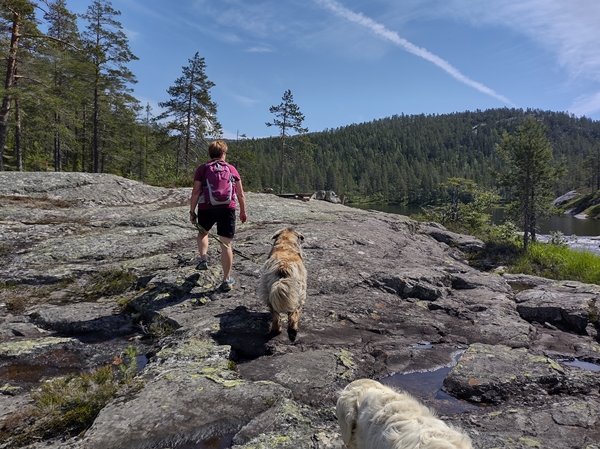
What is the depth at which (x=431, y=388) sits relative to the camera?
13.5 ft

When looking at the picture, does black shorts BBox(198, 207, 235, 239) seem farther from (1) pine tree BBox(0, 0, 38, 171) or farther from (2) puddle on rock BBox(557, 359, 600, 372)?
(1) pine tree BBox(0, 0, 38, 171)

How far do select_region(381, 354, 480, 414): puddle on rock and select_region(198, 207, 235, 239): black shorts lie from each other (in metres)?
3.49

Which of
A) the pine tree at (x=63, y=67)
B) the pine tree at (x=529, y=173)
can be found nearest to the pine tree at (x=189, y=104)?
the pine tree at (x=63, y=67)

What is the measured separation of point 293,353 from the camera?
15.0 feet

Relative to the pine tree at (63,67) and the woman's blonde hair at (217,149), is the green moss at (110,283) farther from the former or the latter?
the pine tree at (63,67)

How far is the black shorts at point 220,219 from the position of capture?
6203mm

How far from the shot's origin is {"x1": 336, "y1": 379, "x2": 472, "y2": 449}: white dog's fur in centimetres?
199

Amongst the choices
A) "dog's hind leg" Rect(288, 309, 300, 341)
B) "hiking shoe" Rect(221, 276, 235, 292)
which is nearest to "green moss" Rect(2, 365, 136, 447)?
"dog's hind leg" Rect(288, 309, 300, 341)

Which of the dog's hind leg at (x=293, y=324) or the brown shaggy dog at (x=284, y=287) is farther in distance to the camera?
the dog's hind leg at (x=293, y=324)

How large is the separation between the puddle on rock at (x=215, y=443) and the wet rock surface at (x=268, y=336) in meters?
0.02

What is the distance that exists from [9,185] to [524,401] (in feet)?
50.9

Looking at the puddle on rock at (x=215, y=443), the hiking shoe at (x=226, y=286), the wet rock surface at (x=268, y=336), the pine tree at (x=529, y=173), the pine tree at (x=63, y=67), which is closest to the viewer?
the puddle on rock at (x=215, y=443)

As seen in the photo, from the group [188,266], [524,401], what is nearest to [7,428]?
[188,266]

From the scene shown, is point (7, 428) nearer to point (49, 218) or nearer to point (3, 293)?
point (3, 293)
